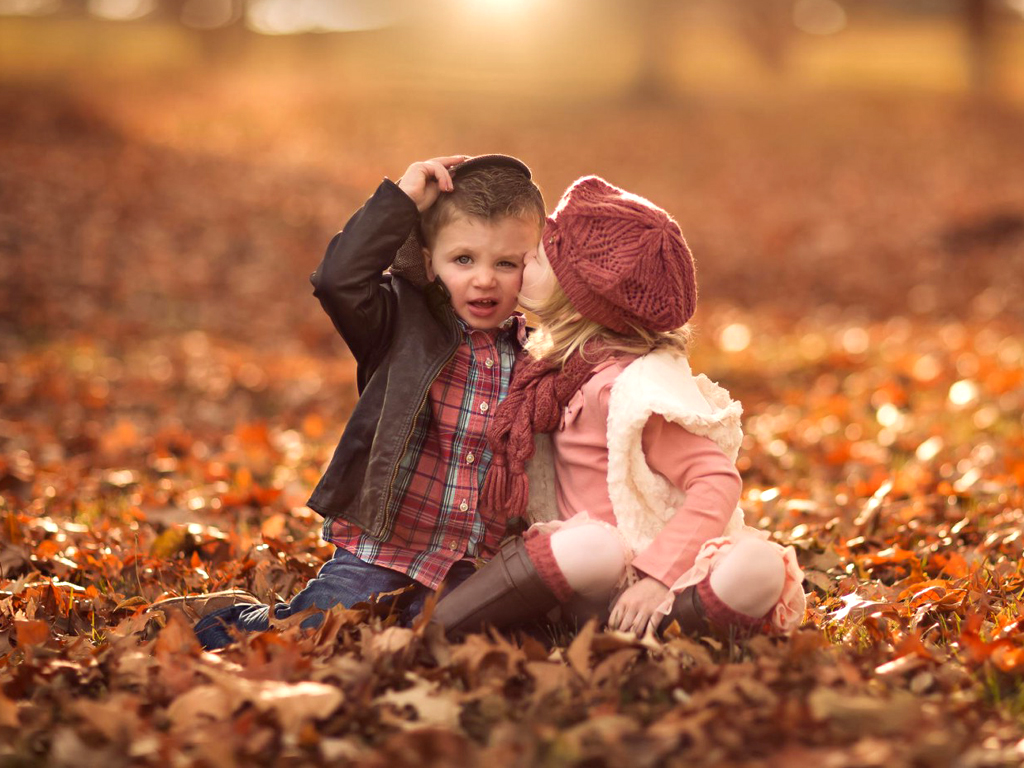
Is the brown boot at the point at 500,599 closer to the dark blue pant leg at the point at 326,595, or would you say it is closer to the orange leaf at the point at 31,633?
the dark blue pant leg at the point at 326,595

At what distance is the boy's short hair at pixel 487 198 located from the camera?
9.14ft

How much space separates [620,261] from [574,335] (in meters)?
0.26

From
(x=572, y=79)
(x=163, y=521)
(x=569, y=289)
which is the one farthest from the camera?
(x=572, y=79)

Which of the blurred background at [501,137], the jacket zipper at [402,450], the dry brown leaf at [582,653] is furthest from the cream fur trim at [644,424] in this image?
the blurred background at [501,137]

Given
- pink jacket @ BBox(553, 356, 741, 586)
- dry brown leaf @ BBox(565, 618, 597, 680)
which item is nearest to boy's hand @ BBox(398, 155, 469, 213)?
pink jacket @ BBox(553, 356, 741, 586)

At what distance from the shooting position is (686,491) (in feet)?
8.59

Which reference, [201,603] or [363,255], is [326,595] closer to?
[201,603]

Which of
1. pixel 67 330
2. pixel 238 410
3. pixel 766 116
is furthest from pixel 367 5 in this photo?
pixel 238 410

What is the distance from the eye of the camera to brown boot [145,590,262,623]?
2953 mm

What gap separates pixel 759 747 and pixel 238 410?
18.3ft

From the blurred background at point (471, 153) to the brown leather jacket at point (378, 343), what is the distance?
350 centimetres

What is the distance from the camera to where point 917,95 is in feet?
77.9

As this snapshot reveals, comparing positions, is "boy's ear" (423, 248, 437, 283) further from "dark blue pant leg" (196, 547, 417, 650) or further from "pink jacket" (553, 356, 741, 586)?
"dark blue pant leg" (196, 547, 417, 650)

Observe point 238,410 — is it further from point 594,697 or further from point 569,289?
point 594,697
